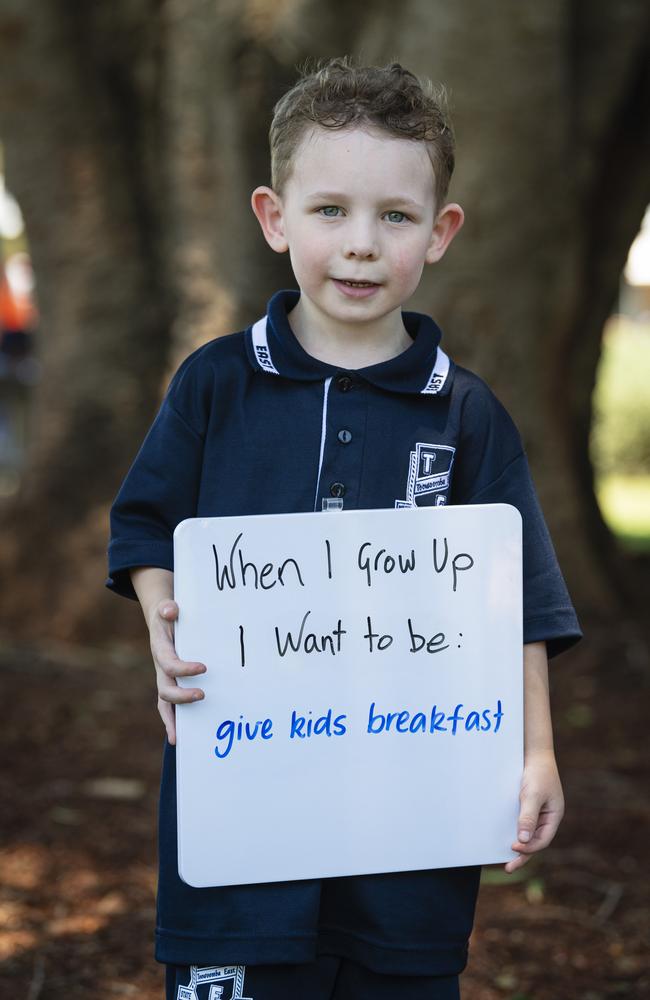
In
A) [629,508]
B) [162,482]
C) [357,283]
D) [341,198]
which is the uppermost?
[341,198]

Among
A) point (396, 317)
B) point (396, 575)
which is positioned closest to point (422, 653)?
point (396, 575)

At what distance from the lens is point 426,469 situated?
6.63 feet

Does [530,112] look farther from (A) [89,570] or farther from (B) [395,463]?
(B) [395,463]

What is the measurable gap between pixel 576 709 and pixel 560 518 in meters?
0.87

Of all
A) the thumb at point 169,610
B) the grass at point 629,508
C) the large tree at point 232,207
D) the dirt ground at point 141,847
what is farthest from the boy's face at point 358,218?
the grass at point 629,508

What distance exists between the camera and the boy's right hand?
1894mm

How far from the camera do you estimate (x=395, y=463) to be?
200 cm

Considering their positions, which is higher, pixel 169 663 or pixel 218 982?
pixel 169 663

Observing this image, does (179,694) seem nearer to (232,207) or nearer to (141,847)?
(141,847)

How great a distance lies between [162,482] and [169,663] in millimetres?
296

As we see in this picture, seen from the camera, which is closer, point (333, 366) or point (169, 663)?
point (169, 663)

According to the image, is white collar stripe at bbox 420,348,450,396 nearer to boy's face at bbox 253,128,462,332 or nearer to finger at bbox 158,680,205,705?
boy's face at bbox 253,128,462,332

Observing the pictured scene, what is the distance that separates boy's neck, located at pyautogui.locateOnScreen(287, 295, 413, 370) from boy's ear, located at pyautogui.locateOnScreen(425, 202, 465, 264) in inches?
4.5

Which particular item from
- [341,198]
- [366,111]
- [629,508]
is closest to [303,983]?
[341,198]
